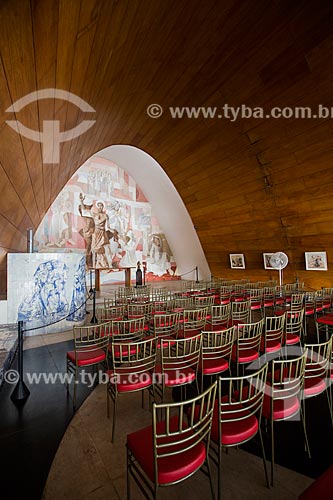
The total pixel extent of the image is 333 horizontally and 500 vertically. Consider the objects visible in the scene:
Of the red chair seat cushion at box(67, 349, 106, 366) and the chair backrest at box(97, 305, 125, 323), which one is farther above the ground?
the chair backrest at box(97, 305, 125, 323)

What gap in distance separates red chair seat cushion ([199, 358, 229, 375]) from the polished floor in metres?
0.75

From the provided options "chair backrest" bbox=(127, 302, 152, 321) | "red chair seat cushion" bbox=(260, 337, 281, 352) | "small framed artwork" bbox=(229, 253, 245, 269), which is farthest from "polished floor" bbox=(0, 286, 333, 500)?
"small framed artwork" bbox=(229, 253, 245, 269)

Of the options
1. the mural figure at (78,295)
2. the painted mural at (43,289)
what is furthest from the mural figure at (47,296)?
the mural figure at (78,295)

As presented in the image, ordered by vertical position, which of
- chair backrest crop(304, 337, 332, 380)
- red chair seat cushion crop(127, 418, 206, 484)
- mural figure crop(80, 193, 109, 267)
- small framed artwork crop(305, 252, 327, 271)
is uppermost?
mural figure crop(80, 193, 109, 267)

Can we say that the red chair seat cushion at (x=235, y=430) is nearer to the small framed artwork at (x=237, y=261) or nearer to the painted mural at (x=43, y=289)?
the painted mural at (x=43, y=289)

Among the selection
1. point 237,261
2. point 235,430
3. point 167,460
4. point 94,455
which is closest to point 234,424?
point 235,430

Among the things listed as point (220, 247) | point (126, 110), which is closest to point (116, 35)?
point (126, 110)

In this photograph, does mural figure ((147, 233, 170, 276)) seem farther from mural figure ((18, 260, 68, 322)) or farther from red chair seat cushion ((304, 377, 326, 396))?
red chair seat cushion ((304, 377, 326, 396))

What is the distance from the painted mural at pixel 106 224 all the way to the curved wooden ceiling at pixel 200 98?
122 inches

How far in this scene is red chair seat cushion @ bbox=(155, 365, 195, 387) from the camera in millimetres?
2589

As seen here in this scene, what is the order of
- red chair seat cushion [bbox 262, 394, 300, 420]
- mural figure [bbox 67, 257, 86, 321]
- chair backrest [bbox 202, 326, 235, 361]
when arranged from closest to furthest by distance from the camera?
red chair seat cushion [bbox 262, 394, 300, 420] → chair backrest [bbox 202, 326, 235, 361] → mural figure [bbox 67, 257, 86, 321]

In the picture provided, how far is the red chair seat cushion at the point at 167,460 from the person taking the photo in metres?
1.49

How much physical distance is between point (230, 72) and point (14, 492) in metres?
8.45

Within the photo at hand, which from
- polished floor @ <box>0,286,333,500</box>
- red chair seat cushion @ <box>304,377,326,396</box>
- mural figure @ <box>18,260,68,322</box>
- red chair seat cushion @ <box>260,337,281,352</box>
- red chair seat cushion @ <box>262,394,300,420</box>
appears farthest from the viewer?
mural figure @ <box>18,260,68,322</box>
